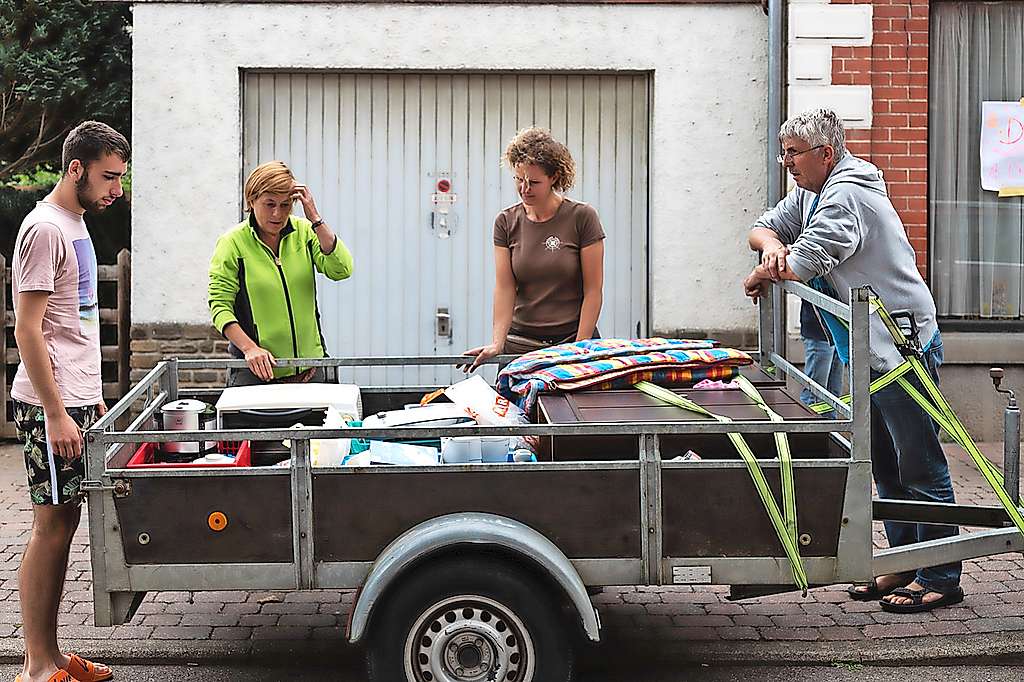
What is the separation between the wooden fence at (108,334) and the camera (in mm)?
9422

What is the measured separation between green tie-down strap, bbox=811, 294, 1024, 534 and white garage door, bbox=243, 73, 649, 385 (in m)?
4.23

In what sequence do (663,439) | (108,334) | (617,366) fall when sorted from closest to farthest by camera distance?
(663,439) < (617,366) < (108,334)

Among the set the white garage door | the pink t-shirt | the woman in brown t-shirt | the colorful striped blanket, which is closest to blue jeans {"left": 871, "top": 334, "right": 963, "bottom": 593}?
the colorful striped blanket

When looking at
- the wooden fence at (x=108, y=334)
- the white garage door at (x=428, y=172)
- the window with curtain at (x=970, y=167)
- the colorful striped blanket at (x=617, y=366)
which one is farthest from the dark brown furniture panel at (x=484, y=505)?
the window with curtain at (x=970, y=167)

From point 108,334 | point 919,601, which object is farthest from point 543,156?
point 108,334

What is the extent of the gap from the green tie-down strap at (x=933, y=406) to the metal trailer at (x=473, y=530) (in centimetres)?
75

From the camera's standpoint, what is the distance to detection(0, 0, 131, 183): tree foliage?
1086 centimetres

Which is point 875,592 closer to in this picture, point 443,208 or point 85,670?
point 85,670

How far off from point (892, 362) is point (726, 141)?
13.7ft

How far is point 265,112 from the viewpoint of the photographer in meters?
9.20

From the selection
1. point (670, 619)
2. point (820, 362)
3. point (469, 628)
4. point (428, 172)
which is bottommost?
point (670, 619)

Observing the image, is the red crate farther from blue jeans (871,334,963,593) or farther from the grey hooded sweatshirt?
blue jeans (871,334,963,593)

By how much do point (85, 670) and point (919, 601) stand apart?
330 cm

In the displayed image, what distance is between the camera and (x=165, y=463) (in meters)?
4.79
